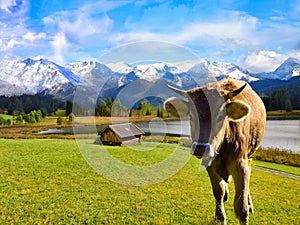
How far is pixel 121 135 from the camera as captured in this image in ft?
89.7

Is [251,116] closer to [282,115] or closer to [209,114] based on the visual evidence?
[209,114]

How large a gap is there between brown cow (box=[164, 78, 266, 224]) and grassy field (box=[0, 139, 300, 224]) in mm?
2499

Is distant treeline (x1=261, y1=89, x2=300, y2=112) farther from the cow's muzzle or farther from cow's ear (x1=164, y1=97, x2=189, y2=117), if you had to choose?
the cow's muzzle

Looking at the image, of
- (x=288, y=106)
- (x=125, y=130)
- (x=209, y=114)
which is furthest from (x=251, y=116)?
(x=288, y=106)

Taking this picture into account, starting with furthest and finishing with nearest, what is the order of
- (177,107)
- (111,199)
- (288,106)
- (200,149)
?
(288,106) < (111,199) < (177,107) < (200,149)

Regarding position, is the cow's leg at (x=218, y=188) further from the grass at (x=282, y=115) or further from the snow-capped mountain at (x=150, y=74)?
the grass at (x=282, y=115)

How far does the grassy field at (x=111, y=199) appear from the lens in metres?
7.25

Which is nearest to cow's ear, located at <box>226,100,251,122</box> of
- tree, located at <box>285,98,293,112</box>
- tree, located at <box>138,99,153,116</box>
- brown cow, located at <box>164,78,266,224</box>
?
brown cow, located at <box>164,78,266,224</box>

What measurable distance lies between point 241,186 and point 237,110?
4.47ft

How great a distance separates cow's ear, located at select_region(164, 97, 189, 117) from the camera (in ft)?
15.7

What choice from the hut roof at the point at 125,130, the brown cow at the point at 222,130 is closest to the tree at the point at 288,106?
the hut roof at the point at 125,130

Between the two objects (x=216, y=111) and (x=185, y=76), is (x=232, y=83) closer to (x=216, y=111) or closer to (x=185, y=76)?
(x=216, y=111)


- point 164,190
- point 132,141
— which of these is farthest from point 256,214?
point 132,141

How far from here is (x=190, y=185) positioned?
11914mm
